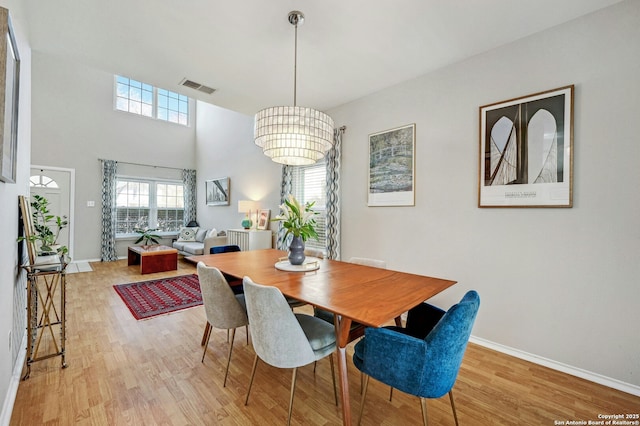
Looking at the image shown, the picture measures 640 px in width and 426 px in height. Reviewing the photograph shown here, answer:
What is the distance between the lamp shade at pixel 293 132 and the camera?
2104 millimetres

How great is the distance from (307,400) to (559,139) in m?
2.77

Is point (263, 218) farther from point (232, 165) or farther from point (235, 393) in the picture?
point (235, 393)

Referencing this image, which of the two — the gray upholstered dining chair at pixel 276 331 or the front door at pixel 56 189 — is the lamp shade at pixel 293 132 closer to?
the gray upholstered dining chair at pixel 276 331

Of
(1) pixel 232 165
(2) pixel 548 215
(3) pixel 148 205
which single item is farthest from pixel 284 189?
(3) pixel 148 205

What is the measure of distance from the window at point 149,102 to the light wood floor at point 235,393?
6296 millimetres

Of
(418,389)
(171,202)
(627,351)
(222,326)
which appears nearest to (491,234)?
(627,351)

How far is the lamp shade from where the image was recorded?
210cm

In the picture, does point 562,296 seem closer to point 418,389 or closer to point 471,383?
point 471,383

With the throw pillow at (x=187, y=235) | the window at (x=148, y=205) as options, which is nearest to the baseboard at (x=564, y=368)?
the throw pillow at (x=187, y=235)

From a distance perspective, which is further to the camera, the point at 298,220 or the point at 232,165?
the point at 232,165

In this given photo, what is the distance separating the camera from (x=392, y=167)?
325 cm

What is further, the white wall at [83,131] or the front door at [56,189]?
the white wall at [83,131]

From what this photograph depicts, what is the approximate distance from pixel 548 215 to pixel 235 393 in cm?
280

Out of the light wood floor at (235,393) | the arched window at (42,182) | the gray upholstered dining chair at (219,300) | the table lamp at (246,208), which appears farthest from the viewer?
the arched window at (42,182)
